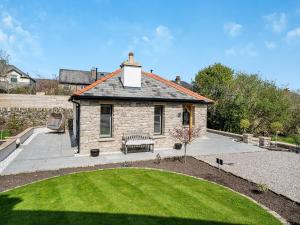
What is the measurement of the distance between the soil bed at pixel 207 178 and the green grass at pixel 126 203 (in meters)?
0.63

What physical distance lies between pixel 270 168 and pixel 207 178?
4201mm

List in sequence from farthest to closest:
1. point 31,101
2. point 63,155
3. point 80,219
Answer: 1. point 31,101
2. point 63,155
3. point 80,219

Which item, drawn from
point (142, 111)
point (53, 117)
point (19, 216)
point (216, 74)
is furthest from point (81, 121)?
point (216, 74)

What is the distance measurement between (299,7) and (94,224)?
15.0m

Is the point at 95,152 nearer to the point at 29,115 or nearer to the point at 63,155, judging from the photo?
the point at 63,155

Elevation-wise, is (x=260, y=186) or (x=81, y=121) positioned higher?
(x=81, y=121)

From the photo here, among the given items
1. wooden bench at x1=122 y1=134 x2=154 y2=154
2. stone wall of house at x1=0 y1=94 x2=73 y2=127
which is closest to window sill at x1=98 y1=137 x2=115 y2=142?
wooden bench at x1=122 y1=134 x2=154 y2=154

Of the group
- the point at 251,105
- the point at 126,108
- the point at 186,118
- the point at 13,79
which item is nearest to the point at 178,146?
the point at 186,118

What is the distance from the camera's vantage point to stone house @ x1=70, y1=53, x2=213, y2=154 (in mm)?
13367

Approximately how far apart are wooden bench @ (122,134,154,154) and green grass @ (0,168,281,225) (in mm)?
4430

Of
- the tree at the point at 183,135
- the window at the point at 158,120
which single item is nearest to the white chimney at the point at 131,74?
the window at the point at 158,120

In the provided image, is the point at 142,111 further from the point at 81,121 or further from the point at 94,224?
the point at 94,224

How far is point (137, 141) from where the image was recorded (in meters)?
13.7

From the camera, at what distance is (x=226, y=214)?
621 centimetres
